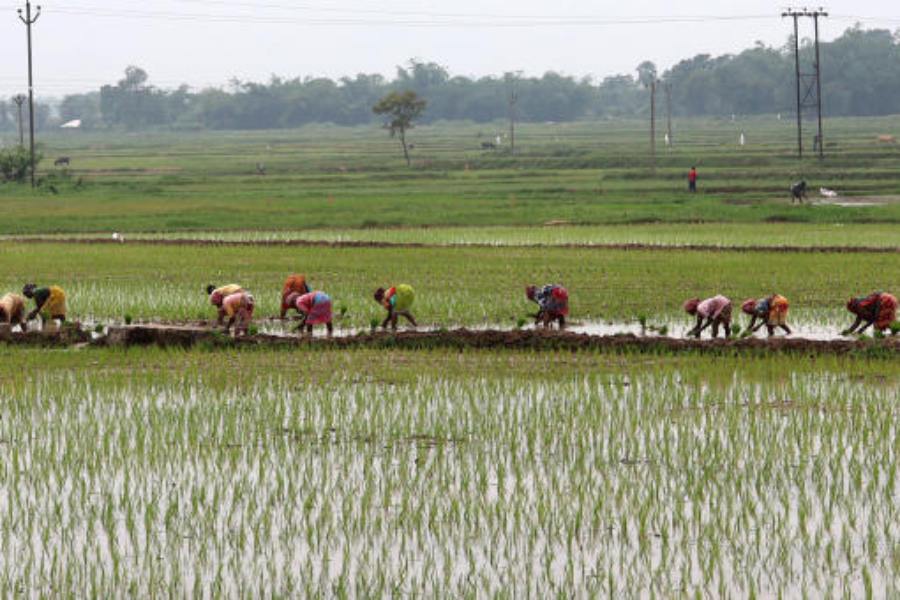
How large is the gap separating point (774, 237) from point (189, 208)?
627 inches

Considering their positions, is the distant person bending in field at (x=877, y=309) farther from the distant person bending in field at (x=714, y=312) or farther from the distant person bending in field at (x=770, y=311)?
the distant person bending in field at (x=714, y=312)

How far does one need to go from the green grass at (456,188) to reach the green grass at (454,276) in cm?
827

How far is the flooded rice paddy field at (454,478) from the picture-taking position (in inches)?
273

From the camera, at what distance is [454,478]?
8.72m

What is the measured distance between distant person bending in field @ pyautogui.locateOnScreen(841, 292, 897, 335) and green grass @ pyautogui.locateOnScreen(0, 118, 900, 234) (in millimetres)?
19074

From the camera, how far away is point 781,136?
7844 cm

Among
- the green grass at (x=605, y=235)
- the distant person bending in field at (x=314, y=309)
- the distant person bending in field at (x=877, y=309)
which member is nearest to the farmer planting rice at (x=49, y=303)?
the distant person bending in field at (x=314, y=309)

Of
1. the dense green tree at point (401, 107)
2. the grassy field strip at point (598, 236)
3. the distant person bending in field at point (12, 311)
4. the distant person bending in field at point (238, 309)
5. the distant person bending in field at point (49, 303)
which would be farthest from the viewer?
the dense green tree at point (401, 107)

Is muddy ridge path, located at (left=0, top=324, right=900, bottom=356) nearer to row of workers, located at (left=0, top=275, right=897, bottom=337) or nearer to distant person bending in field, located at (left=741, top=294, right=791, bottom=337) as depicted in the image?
row of workers, located at (left=0, top=275, right=897, bottom=337)

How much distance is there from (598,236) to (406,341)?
15044mm

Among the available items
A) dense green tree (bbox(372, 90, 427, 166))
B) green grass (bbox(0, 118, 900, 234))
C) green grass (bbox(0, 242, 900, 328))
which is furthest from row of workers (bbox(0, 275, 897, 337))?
dense green tree (bbox(372, 90, 427, 166))

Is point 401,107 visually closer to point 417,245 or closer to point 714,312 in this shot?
point 417,245

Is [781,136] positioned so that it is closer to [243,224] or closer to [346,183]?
[346,183]

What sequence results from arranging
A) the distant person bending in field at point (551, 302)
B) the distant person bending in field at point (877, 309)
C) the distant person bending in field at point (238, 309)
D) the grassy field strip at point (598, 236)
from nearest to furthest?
the distant person bending in field at point (877, 309), the distant person bending in field at point (238, 309), the distant person bending in field at point (551, 302), the grassy field strip at point (598, 236)
